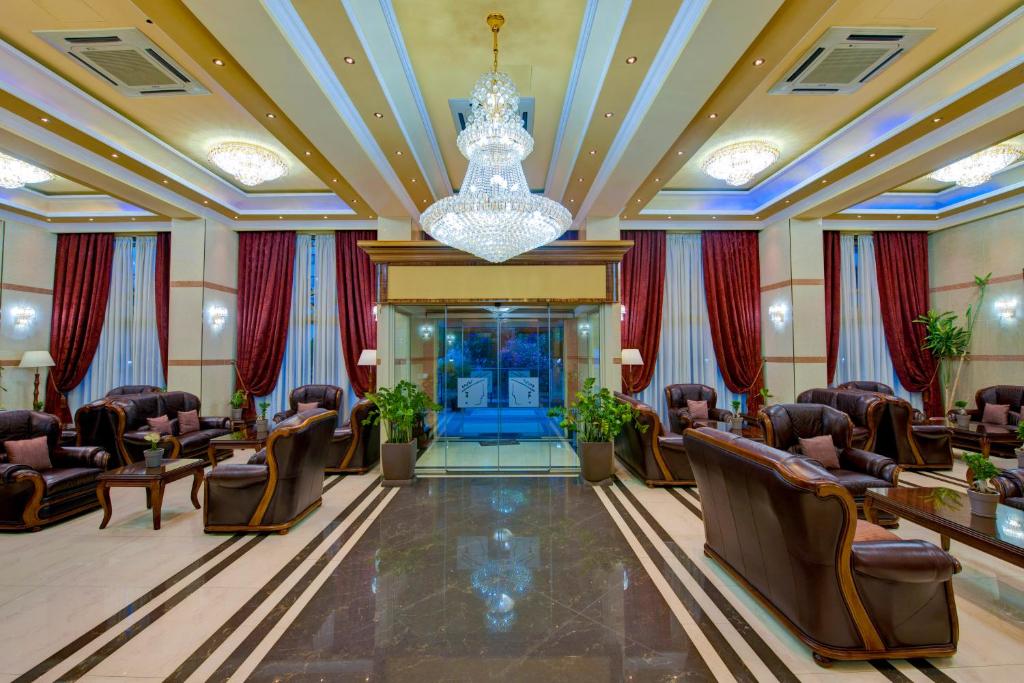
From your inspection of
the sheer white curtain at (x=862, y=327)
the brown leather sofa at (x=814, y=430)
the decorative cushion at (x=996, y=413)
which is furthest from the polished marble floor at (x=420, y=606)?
the sheer white curtain at (x=862, y=327)

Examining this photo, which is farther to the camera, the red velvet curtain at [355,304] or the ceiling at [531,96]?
the red velvet curtain at [355,304]

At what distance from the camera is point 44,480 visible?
13.4 feet

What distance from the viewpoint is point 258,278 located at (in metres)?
8.27

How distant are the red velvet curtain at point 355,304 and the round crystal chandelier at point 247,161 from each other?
243 cm

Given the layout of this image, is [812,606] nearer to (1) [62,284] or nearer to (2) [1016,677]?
(2) [1016,677]

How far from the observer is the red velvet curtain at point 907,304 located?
8242 mm

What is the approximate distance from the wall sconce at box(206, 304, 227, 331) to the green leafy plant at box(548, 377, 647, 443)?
6.39 meters

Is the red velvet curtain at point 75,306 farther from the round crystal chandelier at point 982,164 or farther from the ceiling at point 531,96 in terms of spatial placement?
the round crystal chandelier at point 982,164

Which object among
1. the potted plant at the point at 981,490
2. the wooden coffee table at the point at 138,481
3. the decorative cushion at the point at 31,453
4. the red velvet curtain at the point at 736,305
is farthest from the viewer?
the red velvet curtain at the point at 736,305

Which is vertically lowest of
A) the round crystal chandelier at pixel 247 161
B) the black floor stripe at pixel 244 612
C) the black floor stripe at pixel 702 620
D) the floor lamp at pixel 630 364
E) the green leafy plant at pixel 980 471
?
the black floor stripe at pixel 244 612

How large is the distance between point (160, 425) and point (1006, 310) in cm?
1341

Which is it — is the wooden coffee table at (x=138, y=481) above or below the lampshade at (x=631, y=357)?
below

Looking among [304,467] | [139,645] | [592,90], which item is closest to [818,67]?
[592,90]

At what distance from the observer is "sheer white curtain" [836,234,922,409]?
8.31 meters
